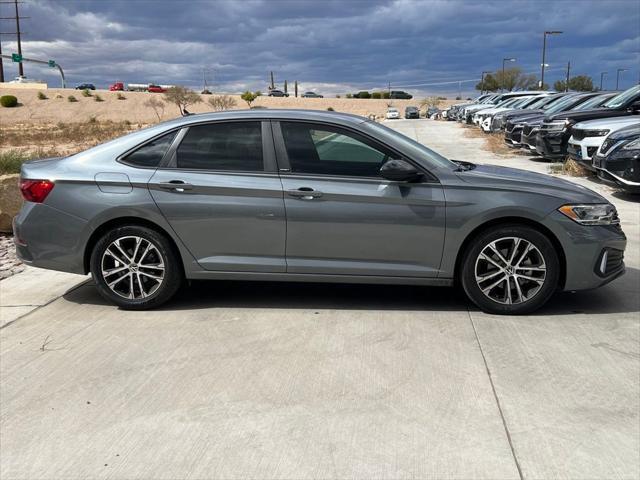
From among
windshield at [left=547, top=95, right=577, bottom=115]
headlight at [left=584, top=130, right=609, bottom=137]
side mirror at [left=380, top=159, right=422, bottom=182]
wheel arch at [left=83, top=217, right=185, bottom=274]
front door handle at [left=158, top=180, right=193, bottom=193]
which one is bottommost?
wheel arch at [left=83, top=217, right=185, bottom=274]

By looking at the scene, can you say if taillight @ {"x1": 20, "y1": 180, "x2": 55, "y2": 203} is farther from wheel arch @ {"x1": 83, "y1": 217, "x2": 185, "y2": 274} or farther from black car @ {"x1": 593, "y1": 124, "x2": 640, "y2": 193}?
black car @ {"x1": 593, "y1": 124, "x2": 640, "y2": 193}

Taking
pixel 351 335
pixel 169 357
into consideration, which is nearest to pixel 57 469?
pixel 169 357

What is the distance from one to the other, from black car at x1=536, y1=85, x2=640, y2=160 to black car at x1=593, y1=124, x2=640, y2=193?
3889 mm

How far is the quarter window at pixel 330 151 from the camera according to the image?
5148 millimetres

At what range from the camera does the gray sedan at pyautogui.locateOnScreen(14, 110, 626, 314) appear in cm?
496

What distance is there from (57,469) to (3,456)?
355mm

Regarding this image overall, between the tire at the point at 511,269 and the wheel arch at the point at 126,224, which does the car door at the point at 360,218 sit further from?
the wheel arch at the point at 126,224

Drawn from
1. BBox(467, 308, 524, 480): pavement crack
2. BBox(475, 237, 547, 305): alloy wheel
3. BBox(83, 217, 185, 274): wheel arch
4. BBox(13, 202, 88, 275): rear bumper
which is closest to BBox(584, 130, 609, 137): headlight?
BBox(475, 237, 547, 305): alloy wheel

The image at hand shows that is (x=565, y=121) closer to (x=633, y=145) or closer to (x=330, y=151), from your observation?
(x=633, y=145)

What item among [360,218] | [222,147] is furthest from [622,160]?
[222,147]

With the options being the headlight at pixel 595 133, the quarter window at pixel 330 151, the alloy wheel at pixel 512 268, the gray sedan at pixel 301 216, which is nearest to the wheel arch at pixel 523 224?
the gray sedan at pixel 301 216

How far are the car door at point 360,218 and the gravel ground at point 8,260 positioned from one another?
3.57m

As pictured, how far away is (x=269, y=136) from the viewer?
5.24 m

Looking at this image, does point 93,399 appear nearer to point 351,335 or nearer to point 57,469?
point 57,469
